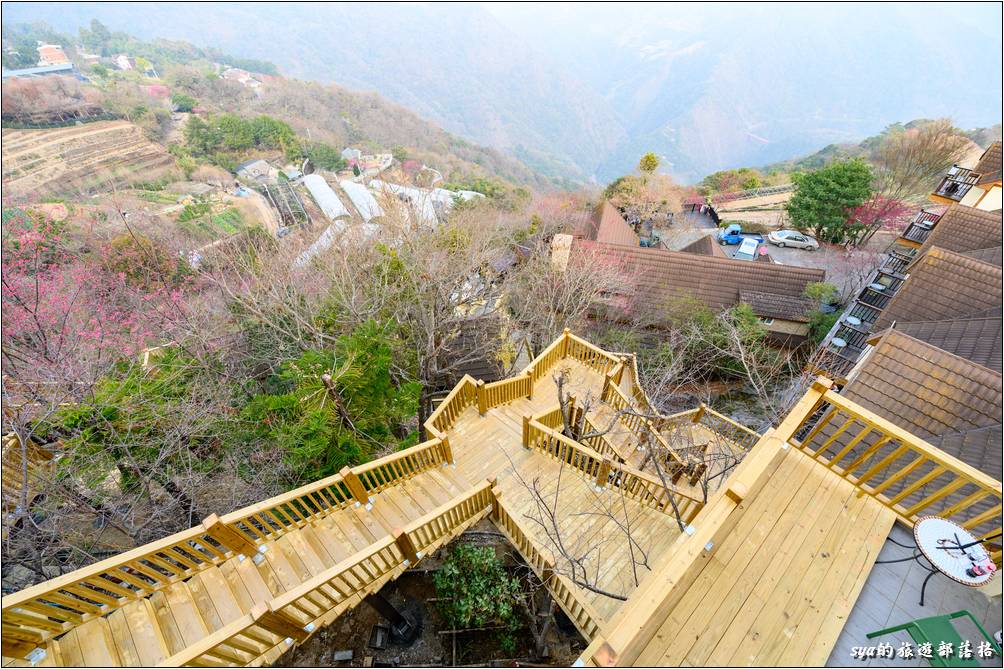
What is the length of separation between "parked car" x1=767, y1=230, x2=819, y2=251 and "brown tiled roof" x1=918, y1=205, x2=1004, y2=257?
1087 cm

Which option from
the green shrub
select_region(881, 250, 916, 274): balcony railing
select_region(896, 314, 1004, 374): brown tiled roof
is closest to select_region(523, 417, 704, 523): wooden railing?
the green shrub

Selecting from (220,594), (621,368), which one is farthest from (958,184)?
(220,594)

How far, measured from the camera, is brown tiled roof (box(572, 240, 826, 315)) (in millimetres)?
16047

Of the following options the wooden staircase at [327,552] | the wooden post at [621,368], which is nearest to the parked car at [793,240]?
the wooden post at [621,368]

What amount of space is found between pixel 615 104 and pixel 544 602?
Answer: 236007mm

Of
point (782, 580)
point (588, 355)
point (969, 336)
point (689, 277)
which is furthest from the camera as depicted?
point (689, 277)

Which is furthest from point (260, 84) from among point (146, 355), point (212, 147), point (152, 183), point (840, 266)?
point (840, 266)

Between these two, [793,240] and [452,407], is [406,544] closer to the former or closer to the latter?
[452,407]

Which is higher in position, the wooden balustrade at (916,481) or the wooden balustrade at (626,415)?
the wooden balustrade at (916,481)

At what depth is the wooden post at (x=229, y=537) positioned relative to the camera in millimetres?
4309

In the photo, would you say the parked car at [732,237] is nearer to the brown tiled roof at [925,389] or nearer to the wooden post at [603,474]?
the brown tiled roof at [925,389]

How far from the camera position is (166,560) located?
4.71m

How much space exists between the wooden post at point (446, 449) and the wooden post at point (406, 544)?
1837 millimetres

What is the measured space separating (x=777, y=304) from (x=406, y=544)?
668 inches
